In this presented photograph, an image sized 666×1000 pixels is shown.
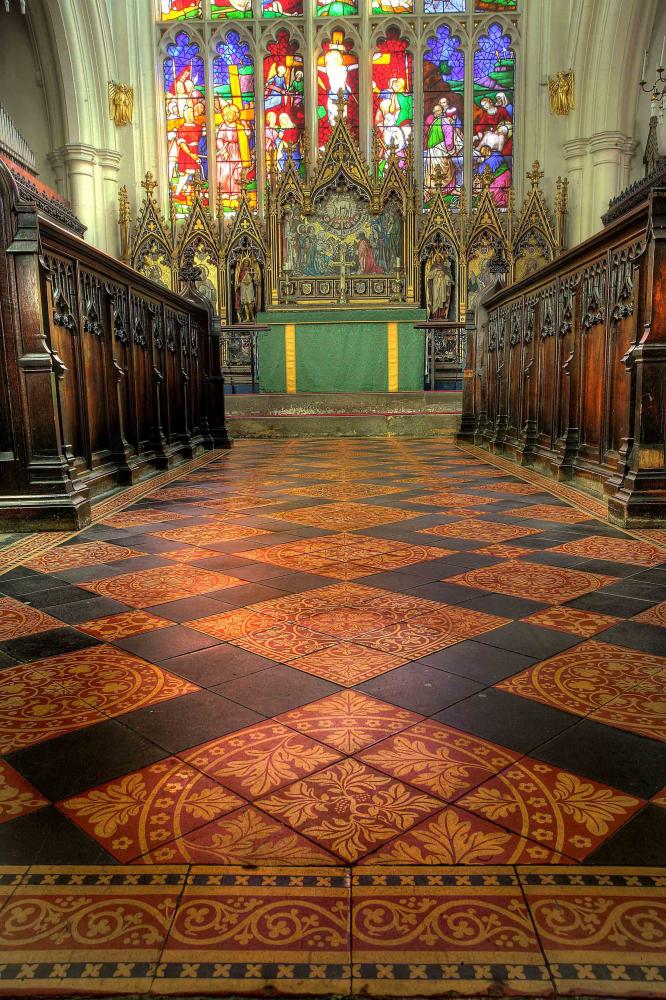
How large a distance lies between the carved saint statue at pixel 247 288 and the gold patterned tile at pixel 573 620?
499 inches

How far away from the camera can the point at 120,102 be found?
1529cm

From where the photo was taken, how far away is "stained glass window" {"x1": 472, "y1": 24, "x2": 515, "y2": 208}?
16.0 m

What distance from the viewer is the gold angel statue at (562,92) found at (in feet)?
48.8

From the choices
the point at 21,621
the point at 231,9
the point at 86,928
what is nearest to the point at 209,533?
the point at 21,621

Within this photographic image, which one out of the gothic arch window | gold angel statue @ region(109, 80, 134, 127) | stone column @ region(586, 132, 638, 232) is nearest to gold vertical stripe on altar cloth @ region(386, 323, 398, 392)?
the gothic arch window

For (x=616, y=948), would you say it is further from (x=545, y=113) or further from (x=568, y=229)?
(x=545, y=113)

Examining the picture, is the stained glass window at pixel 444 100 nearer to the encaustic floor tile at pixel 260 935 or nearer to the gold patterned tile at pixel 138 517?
the gold patterned tile at pixel 138 517

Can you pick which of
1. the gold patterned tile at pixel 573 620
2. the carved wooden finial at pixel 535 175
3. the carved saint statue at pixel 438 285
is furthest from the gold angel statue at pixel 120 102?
the gold patterned tile at pixel 573 620

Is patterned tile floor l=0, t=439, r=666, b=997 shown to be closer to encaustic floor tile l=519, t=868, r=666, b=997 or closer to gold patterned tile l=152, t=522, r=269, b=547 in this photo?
encaustic floor tile l=519, t=868, r=666, b=997

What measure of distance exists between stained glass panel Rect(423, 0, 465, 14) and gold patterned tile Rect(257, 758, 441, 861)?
18397 mm

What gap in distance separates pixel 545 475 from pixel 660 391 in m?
1.97

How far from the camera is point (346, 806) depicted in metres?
1.33

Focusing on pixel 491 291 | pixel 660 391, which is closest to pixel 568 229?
pixel 491 291

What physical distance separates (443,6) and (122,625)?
705 inches
